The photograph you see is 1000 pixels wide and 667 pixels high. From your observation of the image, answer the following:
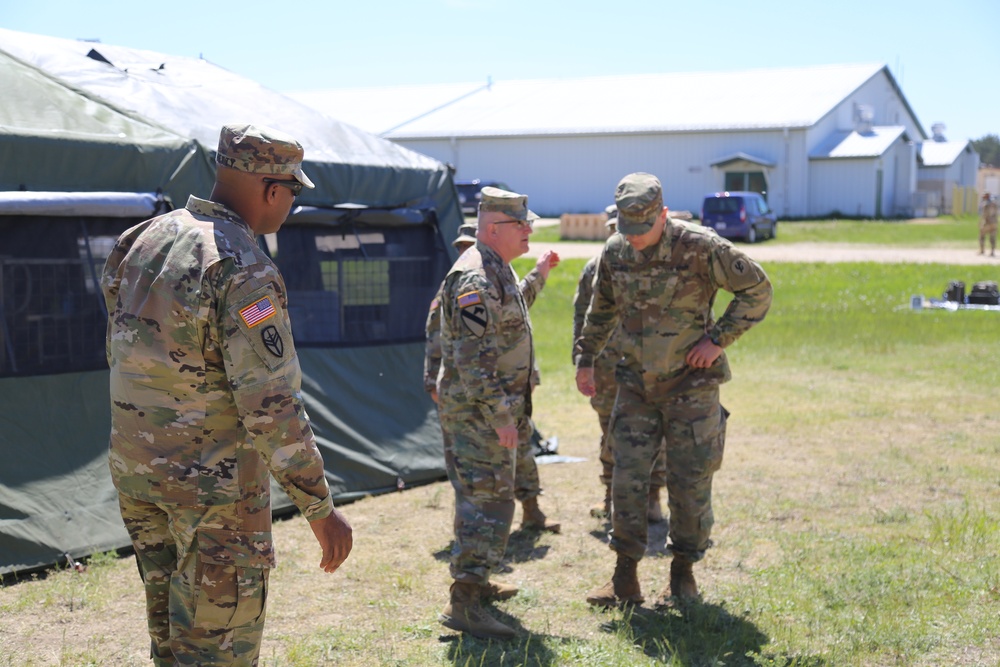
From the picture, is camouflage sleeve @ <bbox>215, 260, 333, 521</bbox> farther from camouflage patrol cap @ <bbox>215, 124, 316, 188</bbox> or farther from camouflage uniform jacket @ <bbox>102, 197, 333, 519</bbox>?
camouflage patrol cap @ <bbox>215, 124, 316, 188</bbox>

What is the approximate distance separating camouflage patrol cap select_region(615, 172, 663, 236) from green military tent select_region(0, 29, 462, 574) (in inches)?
115

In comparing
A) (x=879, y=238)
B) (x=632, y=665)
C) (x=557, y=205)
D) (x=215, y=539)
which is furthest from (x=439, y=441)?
(x=557, y=205)

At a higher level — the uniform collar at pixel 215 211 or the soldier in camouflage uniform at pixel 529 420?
the uniform collar at pixel 215 211

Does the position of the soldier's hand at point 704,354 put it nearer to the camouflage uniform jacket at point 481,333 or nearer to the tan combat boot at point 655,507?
the camouflage uniform jacket at point 481,333

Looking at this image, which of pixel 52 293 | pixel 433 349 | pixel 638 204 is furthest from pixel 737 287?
pixel 52 293

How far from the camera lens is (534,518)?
6.32 m

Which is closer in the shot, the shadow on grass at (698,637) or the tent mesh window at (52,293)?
the shadow on grass at (698,637)

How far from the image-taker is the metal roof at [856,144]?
37.0 m

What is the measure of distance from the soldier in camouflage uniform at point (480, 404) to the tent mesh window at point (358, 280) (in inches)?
109

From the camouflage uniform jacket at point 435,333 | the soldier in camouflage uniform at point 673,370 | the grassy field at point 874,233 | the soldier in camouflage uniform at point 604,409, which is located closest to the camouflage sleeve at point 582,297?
the soldier in camouflage uniform at point 604,409

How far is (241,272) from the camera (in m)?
2.91

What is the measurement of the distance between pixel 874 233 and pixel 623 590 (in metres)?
30.1

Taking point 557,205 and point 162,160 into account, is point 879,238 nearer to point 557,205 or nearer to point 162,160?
point 557,205

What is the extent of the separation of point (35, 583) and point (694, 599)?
333cm
